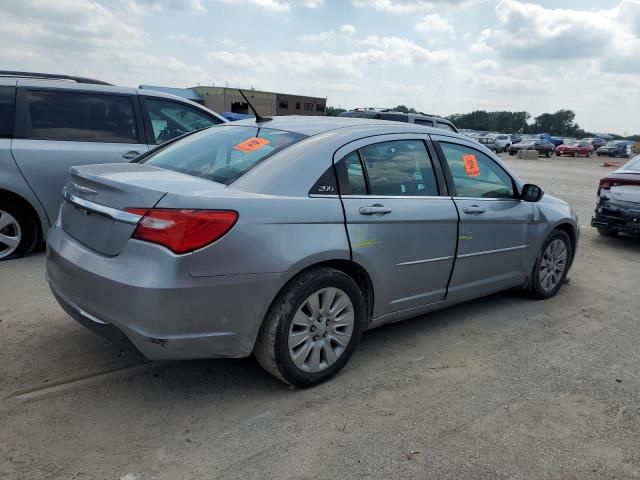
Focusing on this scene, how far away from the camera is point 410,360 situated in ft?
12.2

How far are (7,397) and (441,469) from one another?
2331 millimetres

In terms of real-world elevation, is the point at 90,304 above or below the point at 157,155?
below

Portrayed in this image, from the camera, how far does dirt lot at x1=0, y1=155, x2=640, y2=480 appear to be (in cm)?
255

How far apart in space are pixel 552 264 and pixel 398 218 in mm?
2401

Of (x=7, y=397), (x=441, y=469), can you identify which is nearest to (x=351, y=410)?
(x=441, y=469)

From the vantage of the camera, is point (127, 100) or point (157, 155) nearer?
point (157, 155)

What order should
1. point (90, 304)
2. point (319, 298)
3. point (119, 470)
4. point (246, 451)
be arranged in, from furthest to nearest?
point (319, 298), point (90, 304), point (246, 451), point (119, 470)

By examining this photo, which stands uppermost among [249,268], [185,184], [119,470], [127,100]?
[127,100]

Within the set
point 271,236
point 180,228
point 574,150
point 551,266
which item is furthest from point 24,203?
point 574,150

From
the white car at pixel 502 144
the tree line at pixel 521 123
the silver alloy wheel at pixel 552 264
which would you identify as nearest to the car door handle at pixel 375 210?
the silver alloy wheel at pixel 552 264

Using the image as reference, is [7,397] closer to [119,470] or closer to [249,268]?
[119,470]

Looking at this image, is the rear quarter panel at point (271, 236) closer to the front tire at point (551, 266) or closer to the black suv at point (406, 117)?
the front tire at point (551, 266)

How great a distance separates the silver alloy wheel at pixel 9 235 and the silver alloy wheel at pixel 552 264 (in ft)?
16.9

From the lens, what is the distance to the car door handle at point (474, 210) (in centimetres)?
404
